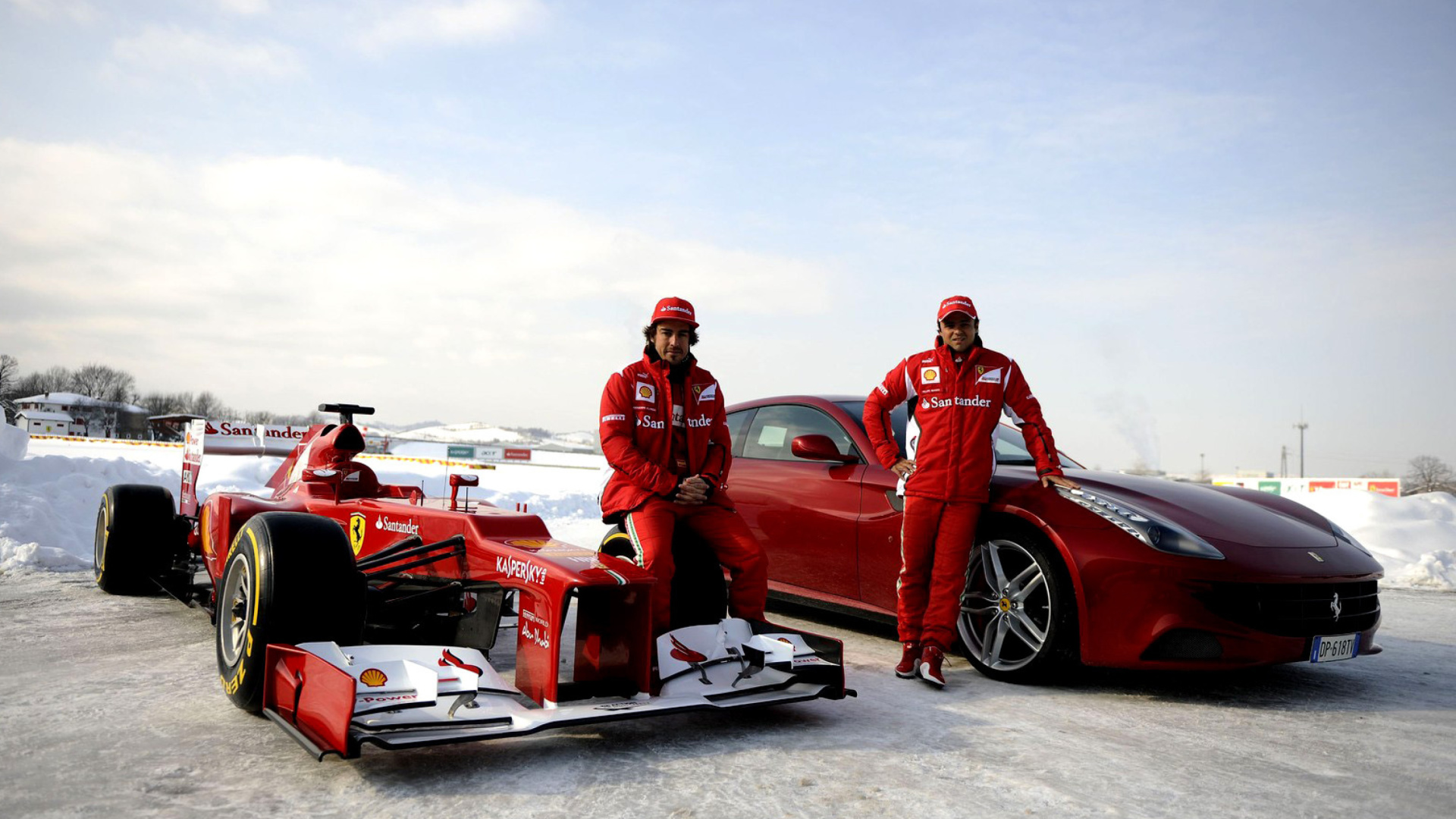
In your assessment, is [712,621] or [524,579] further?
[712,621]

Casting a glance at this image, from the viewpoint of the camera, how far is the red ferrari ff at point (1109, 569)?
430cm

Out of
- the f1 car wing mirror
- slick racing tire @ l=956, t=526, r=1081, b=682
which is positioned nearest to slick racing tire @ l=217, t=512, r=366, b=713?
the f1 car wing mirror

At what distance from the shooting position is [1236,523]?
4672mm

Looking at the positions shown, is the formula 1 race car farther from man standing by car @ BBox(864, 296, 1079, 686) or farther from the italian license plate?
the italian license plate

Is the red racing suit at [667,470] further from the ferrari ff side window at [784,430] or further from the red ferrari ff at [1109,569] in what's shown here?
the ferrari ff side window at [784,430]

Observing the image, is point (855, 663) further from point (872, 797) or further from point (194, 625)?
point (194, 625)

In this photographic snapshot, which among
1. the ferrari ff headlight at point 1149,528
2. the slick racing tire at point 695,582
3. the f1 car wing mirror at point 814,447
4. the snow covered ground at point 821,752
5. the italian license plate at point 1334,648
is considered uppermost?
the f1 car wing mirror at point 814,447

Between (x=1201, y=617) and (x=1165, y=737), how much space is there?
0.67 m

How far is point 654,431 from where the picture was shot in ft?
15.1

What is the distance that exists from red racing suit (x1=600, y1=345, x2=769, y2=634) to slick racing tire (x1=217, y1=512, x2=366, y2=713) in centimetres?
112

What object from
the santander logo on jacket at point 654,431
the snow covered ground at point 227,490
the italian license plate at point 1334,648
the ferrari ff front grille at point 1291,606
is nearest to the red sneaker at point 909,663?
the santander logo on jacket at point 654,431

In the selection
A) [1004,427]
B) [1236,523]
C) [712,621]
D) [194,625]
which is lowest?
[194,625]

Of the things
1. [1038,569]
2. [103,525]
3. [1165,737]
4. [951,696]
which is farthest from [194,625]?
[1165,737]

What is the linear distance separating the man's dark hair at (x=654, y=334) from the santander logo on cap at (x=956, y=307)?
4.25 feet
